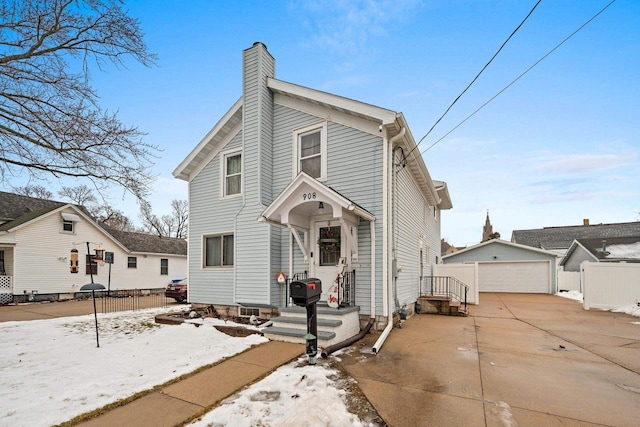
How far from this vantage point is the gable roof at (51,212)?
55.4ft

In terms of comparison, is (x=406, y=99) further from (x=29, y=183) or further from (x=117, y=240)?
(x=117, y=240)

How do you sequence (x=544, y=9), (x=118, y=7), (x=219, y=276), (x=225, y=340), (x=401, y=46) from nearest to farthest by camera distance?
(x=544, y=9), (x=225, y=340), (x=118, y=7), (x=401, y=46), (x=219, y=276)

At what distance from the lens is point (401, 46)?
859 centimetres

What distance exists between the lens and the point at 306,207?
23.5ft

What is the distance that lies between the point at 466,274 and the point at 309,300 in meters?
9.96

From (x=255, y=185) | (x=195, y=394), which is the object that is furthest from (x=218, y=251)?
(x=195, y=394)

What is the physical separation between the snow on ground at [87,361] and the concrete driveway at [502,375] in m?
2.80

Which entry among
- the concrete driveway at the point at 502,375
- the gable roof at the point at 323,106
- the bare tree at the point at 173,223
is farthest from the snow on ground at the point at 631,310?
the bare tree at the point at 173,223

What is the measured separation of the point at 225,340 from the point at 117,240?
60.6 ft

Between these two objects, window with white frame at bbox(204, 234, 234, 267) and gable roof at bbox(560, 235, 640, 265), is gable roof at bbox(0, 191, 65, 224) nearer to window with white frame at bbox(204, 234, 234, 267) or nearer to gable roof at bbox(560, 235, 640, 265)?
window with white frame at bbox(204, 234, 234, 267)

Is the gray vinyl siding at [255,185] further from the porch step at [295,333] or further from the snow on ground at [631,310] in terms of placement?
the snow on ground at [631,310]

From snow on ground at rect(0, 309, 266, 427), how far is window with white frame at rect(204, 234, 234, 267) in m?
1.79

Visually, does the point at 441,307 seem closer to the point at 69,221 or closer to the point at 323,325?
the point at 323,325

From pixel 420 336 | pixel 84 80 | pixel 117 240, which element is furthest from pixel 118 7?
pixel 117 240
